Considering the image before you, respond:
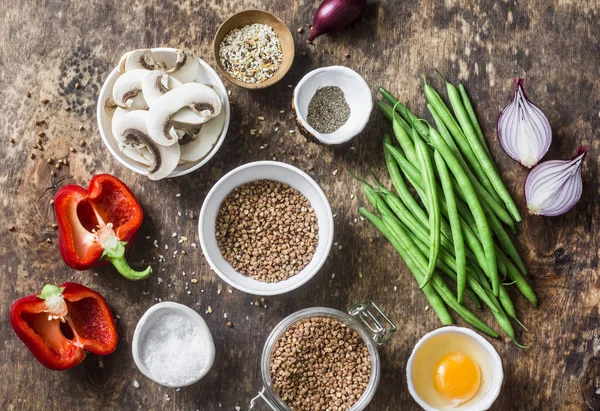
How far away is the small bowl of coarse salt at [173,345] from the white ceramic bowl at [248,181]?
0.21 metres

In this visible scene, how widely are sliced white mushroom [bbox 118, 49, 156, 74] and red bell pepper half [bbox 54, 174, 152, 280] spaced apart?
1.35 ft

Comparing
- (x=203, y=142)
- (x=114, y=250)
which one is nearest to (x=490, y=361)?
(x=203, y=142)

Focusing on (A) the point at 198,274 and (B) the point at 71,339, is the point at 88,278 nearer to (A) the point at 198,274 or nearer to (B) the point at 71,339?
(B) the point at 71,339

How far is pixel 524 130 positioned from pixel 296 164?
87 centimetres

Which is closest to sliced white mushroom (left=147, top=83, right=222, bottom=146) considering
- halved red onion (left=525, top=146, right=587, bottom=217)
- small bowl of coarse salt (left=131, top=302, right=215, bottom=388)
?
small bowl of coarse salt (left=131, top=302, right=215, bottom=388)

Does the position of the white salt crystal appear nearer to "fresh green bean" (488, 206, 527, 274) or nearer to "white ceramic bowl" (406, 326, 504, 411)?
"white ceramic bowl" (406, 326, 504, 411)

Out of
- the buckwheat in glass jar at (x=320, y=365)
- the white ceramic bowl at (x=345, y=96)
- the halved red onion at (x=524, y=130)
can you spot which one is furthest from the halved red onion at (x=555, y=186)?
the buckwheat in glass jar at (x=320, y=365)

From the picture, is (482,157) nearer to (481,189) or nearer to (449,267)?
(481,189)

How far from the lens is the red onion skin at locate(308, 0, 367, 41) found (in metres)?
2.28

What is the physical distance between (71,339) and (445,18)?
190 cm

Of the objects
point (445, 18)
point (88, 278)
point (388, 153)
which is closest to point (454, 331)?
point (388, 153)

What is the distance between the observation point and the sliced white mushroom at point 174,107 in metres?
2.12

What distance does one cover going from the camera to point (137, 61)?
218 cm

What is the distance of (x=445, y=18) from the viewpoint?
7.86 ft
